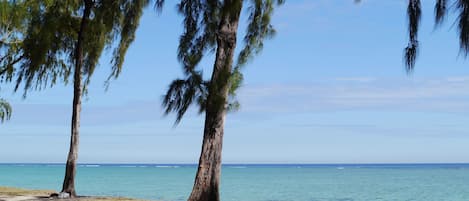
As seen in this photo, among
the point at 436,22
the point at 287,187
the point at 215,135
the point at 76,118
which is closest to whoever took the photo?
the point at 436,22

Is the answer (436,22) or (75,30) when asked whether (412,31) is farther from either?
(75,30)

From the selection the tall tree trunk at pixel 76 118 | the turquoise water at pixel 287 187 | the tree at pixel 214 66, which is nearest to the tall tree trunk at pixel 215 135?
the tree at pixel 214 66

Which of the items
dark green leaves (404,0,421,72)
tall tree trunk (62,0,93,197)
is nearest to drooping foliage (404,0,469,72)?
dark green leaves (404,0,421,72)

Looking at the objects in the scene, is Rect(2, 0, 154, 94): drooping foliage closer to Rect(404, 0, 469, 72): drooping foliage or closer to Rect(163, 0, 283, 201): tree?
Rect(163, 0, 283, 201): tree

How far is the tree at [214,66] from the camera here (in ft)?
45.5

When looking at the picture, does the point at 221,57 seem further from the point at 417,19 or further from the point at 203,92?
the point at 417,19

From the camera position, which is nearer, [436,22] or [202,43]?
[436,22]

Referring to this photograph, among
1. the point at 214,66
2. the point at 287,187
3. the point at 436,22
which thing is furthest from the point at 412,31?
the point at 287,187

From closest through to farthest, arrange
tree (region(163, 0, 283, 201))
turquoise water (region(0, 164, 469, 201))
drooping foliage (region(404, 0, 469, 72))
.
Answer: drooping foliage (region(404, 0, 469, 72)) → tree (region(163, 0, 283, 201)) → turquoise water (region(0, 164, 469, 201))

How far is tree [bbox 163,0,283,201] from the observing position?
13883mm

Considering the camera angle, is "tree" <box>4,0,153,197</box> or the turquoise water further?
the turquoise water

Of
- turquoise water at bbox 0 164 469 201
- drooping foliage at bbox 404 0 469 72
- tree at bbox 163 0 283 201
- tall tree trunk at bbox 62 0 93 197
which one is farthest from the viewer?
turquoise water at bbox 0 164 469 201

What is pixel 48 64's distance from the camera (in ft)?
72.9

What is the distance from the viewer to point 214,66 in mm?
15133
